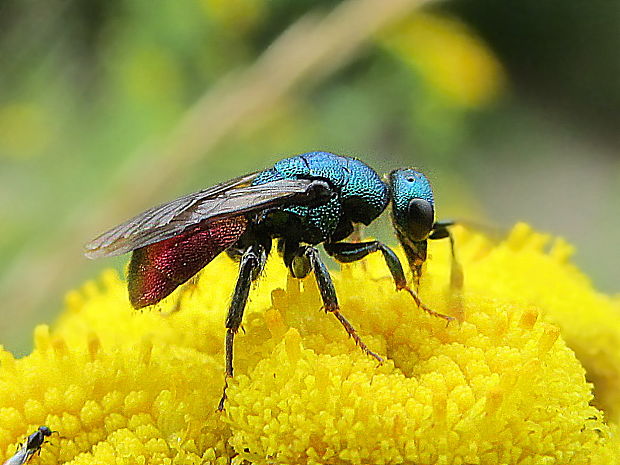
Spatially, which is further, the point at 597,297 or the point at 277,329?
the point at 597,297

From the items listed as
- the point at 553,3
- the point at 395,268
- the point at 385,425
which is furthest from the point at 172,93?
the point at 553,3

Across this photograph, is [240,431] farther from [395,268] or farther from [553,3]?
[553,3]

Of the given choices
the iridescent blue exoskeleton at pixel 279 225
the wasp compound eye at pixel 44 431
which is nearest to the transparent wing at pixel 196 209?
Answer: the iridescent blue exoskeleton at pixel 279 225

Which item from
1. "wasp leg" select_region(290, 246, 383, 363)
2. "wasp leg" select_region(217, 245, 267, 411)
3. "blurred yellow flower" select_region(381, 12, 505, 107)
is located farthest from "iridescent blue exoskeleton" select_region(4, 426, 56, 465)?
"blurred yellow flower" select_region(381, 12, 505, 107)

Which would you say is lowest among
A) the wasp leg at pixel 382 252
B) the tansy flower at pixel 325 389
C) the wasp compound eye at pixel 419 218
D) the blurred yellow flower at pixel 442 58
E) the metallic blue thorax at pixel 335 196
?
the tansy flower at pixel 325 389

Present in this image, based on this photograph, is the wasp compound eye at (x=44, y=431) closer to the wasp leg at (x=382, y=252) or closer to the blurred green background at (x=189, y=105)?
the wasp leg at (x=382, y=252)

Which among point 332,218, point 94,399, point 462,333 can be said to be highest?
point 332,218

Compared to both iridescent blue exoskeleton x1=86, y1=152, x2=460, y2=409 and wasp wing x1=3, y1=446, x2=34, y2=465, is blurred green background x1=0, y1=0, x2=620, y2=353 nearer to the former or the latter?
iridescent blue exoskeleton x1=86, y1=152, x2=460, y2=409
